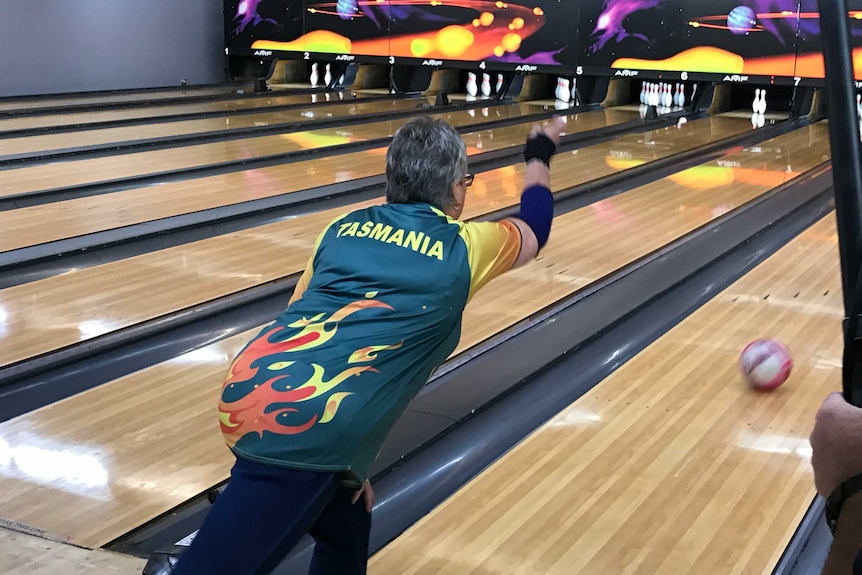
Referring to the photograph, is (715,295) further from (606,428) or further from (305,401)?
(305,401)

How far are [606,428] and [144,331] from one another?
1.49m

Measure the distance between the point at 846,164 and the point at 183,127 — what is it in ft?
21.3

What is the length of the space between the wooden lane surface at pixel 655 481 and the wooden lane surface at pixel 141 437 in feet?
0.64

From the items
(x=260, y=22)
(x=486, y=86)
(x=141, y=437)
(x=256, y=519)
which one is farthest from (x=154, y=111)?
(x=256, y=519)

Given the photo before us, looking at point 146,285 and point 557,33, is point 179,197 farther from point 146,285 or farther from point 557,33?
point 557,33

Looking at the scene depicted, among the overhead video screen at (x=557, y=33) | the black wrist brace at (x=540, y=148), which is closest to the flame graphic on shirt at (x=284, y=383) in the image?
the black wrist brace at (x=540, y=148)

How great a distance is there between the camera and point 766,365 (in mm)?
2703

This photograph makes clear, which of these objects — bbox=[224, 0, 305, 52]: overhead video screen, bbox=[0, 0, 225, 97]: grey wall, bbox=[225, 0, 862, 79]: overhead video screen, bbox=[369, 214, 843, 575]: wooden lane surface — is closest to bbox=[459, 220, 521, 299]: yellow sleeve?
bbox=[369, 214, 843, 575]: wooden lane surface

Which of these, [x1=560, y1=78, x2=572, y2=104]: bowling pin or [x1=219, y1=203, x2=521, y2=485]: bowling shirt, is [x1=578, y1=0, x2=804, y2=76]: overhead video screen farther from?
[x1=219, y1=203, x2=521, y2=485]: bowling shirt

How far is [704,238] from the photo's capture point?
14.1 ft

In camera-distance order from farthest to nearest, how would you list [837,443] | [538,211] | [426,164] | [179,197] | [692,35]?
[692,35] → [179,197] → [538,211] → [426,164] → [837,443]

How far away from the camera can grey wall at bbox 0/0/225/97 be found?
26.8ft

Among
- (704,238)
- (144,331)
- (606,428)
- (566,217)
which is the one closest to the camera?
(606,428)

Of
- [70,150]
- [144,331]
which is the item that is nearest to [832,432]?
[144,331]
